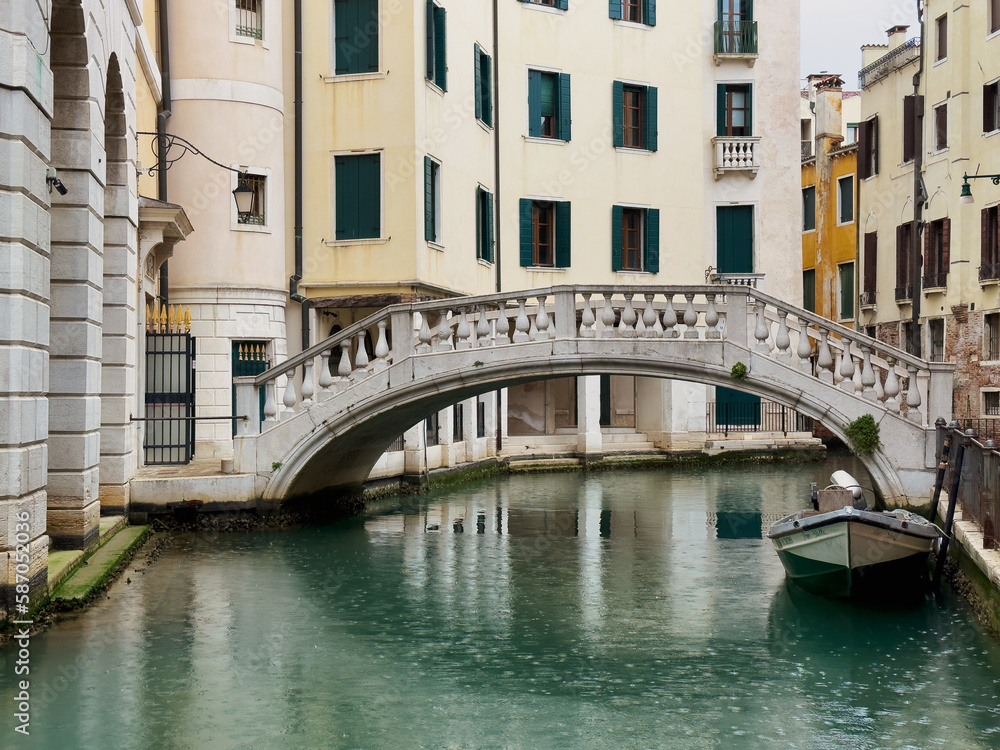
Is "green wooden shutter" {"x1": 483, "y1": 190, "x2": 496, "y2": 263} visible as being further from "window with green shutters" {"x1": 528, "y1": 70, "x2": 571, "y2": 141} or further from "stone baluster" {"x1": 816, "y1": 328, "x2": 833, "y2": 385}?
"stone baluster" {"x1": 816, "y1": 328, "x2": 833, "y2": 385}

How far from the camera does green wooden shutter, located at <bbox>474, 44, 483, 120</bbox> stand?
22328 millimetres

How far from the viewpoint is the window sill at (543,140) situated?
24.1 meters

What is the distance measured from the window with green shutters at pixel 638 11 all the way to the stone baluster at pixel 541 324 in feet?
42.0

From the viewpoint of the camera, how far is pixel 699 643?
383 inches

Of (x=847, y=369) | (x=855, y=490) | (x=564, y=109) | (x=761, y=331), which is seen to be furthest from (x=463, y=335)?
(x=564, y=109)

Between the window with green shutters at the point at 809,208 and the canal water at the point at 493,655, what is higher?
the window with green shutters at the point at 809,208

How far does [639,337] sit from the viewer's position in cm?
1430

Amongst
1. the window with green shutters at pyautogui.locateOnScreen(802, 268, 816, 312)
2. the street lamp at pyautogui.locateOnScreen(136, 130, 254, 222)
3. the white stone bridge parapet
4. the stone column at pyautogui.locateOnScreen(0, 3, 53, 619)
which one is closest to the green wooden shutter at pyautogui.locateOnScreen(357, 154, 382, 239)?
the street lamp at pyautogui.locateOnScreen(136, 130, 254, 222)

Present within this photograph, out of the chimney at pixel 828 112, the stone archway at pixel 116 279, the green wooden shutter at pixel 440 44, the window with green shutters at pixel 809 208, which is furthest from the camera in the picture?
the window with green shutters at pixel 809 208

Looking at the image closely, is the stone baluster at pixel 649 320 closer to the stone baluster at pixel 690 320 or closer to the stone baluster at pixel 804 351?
the stone baluster at pixel 690 320

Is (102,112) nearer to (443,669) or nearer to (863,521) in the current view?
(443,669)

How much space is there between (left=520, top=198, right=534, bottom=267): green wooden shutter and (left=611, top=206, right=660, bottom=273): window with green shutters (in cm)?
231

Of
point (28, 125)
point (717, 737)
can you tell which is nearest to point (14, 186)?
point (28, 125)

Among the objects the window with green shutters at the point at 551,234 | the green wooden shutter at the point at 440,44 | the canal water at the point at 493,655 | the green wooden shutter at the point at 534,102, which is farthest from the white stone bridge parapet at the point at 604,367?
the green wooden shutter at the point at 534,102
